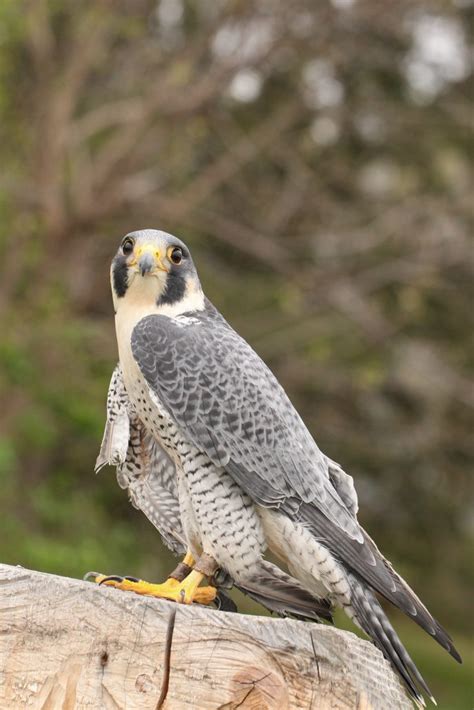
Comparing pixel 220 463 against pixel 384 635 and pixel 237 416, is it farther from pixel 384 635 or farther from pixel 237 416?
pixel 384 635

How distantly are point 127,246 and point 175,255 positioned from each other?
0.17m

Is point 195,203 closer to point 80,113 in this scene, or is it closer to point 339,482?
point 80,113

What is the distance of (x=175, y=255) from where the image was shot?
3.67 metres

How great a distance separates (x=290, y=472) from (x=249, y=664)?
94cm

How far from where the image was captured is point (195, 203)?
34.4 ft

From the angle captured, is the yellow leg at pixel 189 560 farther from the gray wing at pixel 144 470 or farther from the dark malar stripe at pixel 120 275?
the dark malar stripe at pixel 120 275

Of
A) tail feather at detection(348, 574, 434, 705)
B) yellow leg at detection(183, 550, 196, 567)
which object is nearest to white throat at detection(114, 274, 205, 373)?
yellow leg at detection(183, 550, 196, 567)

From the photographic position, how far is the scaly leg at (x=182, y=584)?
3.26 m

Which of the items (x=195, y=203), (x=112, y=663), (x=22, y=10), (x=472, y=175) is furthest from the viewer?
(x=472, y=175)

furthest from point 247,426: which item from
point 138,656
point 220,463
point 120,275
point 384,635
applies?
point 138,656

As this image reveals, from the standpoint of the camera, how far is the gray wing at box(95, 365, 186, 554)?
373 cm

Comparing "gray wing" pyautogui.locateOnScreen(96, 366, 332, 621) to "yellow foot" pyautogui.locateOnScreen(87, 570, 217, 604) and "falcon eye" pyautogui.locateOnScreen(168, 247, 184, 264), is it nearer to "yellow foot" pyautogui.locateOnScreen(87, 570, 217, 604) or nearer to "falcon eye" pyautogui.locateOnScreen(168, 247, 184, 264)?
"yellow foot" pyautogui.locateOnScreen(87, 570, 217, 604)

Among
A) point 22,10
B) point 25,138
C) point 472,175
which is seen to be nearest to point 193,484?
point 22,10

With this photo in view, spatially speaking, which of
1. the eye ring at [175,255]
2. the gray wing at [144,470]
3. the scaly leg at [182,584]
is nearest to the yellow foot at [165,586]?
the scaly leg at [182,584]
